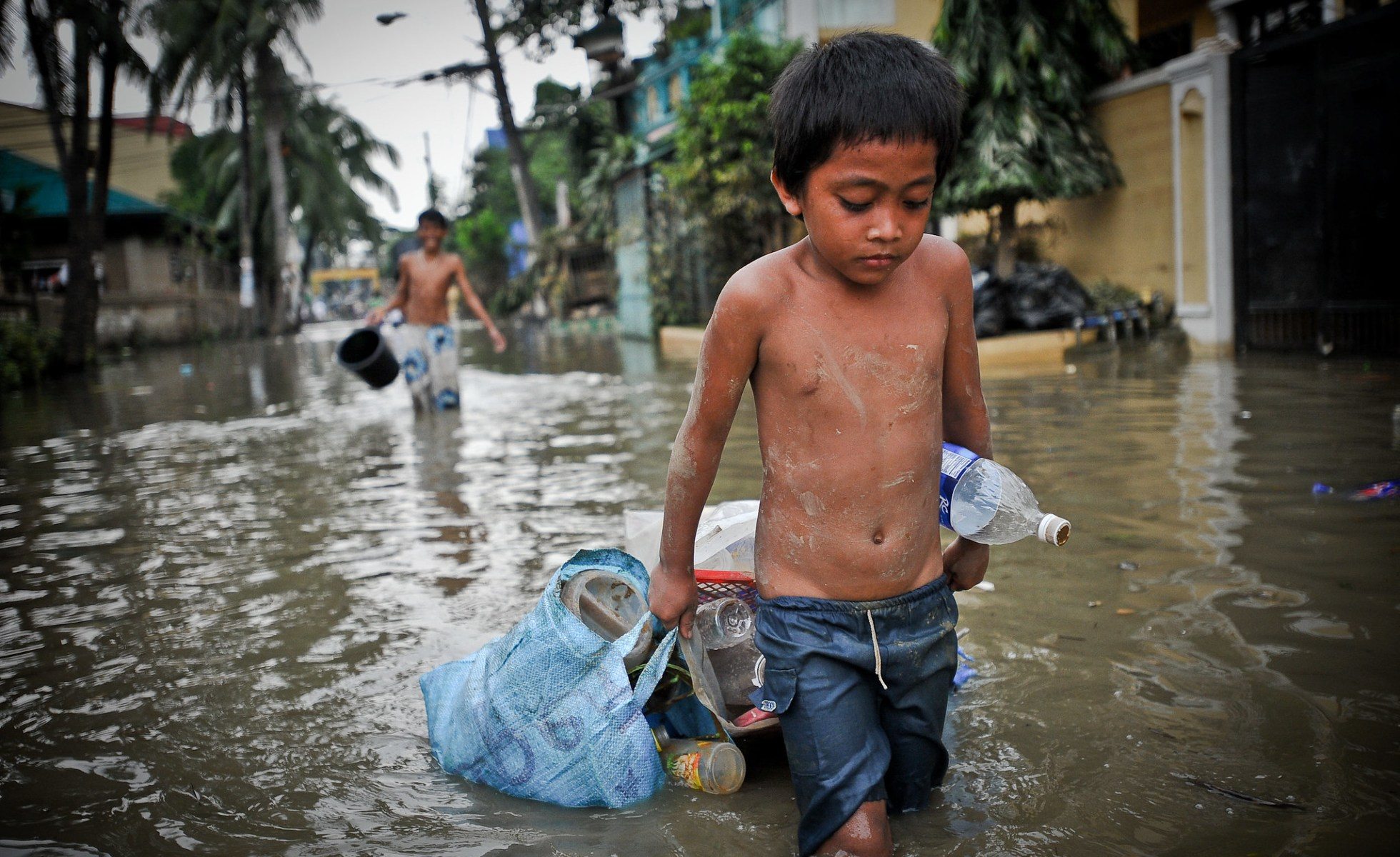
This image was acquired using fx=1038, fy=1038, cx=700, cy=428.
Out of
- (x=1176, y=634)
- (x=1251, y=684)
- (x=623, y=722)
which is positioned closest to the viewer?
(x=623, y=722)

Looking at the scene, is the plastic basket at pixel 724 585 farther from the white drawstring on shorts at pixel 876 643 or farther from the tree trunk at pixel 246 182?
the tree trunk at pixel 246 182

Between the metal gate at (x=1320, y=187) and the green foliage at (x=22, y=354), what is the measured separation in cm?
1475

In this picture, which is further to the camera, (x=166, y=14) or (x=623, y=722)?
(x=166, y=14)

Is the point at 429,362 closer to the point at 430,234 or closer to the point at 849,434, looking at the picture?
the point at 430,234

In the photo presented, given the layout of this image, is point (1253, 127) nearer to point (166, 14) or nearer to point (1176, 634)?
point (1176, 634)

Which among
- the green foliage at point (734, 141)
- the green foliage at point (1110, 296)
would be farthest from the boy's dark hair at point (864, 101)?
the green foliage at point (734, 141)

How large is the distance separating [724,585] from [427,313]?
23.6 ft

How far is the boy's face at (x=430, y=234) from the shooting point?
8914 millimetres

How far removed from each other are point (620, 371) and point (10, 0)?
10917mm

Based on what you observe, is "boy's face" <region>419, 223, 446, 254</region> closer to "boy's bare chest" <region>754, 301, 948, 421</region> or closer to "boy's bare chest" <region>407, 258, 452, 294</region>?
"boy's bare chest" <region>407, 258, 452, 294</region>

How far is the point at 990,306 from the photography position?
12.7m

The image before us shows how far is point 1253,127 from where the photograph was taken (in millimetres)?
10156

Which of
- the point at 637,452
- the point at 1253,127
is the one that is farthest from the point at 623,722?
the point at 1253,127

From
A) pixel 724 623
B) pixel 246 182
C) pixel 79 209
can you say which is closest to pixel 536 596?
pixel 724 623
